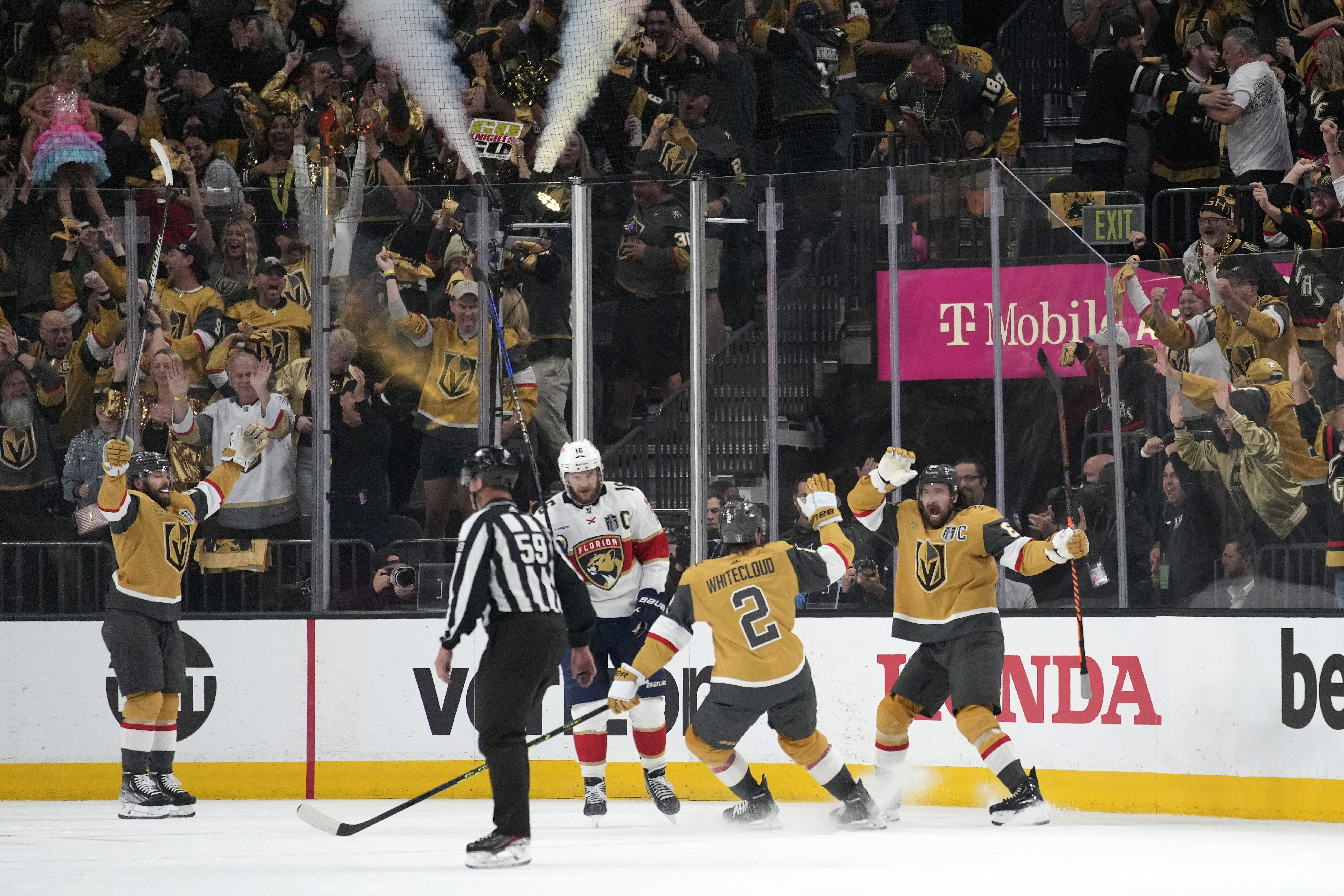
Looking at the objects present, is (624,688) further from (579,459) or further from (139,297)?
(139,297)

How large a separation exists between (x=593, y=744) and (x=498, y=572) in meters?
1.87

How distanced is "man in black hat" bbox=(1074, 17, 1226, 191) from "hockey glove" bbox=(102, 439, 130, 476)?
17.4 feet

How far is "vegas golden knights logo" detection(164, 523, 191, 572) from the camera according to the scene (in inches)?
265

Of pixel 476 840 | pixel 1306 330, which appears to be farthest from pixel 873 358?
pixel 476 840

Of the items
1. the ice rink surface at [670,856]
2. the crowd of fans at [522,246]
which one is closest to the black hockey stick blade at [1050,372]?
the crowd of fans at [522,246]

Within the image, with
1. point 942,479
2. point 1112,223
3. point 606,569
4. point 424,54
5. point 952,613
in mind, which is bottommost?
point 952,613

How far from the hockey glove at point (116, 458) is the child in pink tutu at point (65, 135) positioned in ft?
10.1

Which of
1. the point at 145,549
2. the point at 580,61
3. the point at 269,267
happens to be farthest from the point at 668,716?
the point at 580,61

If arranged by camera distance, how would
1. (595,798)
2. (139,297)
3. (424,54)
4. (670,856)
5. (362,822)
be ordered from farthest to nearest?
(424,54)
(139,297)
(595,798)
(362,822)
(670,856)

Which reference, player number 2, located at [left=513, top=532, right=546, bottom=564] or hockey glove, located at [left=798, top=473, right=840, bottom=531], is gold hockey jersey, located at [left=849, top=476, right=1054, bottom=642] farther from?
player number 2, located at [left=513, top=532, right=546, bottom=564]

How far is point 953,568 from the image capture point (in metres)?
6.29

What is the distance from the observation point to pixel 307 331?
7.59 metres

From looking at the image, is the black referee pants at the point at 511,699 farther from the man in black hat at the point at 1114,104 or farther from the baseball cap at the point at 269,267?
the man in black hat at the point at 1114,104

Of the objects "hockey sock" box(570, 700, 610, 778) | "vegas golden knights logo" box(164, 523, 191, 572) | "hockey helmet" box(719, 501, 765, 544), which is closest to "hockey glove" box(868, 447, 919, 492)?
"hockey helmet" box(719, 501, 765, 544)
